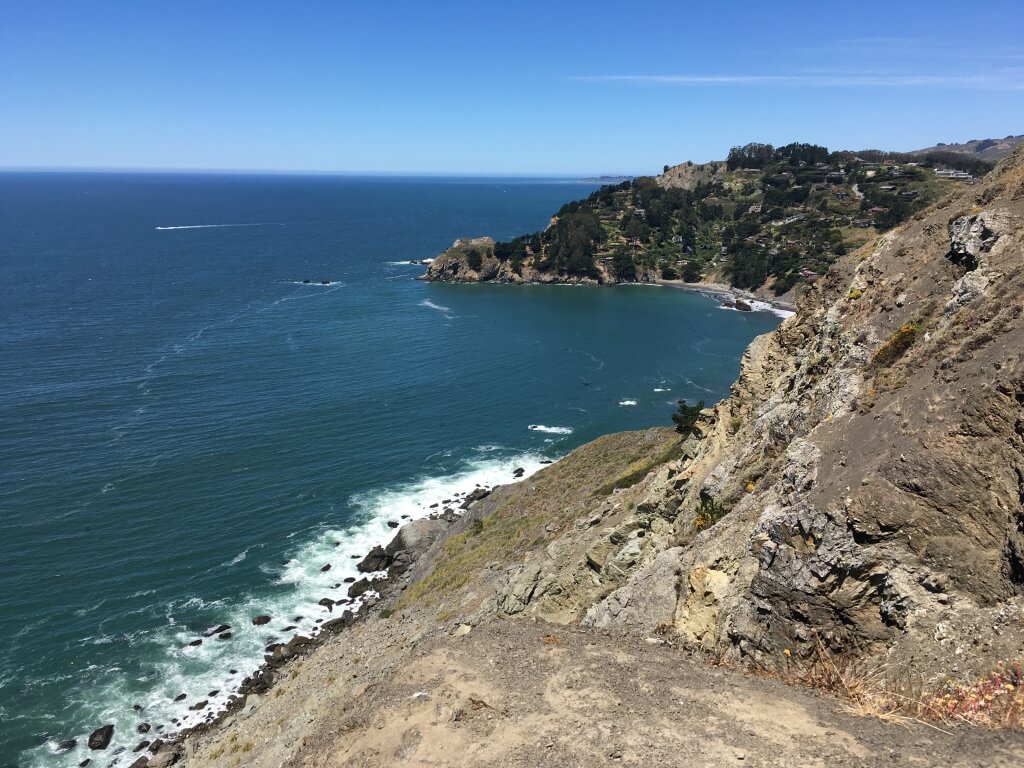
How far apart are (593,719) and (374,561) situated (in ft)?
120

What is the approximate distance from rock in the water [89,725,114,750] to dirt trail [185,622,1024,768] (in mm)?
16676

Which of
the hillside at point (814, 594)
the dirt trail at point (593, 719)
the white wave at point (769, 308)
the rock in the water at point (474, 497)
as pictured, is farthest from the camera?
the white wave at point (769, 308)

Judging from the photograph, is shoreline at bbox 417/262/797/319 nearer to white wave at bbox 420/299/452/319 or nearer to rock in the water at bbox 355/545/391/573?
white wave at bbox 420/299/452/319

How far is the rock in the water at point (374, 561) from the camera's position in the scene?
49.6m

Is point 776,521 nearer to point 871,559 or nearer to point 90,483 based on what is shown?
point 871,559

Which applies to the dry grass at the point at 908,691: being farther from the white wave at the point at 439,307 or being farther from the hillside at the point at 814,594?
the white wave at the point at 439,307

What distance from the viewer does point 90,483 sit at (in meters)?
56.7

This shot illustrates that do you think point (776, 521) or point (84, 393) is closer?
point (776, 521)

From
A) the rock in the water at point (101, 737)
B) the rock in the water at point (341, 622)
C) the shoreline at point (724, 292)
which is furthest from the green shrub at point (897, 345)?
the shoreline at point (724, 292)

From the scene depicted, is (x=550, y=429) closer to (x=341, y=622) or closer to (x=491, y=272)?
(x=341, y=622)

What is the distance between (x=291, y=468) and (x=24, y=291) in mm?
99390

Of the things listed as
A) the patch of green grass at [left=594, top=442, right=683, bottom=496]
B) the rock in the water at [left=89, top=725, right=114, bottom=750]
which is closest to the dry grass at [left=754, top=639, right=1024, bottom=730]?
the patch of green grass at [left=594, top=442, right=683, bottom=496]

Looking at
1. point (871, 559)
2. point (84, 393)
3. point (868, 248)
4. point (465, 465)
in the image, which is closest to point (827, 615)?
point (871, 559)

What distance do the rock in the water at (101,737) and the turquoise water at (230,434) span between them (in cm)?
60
